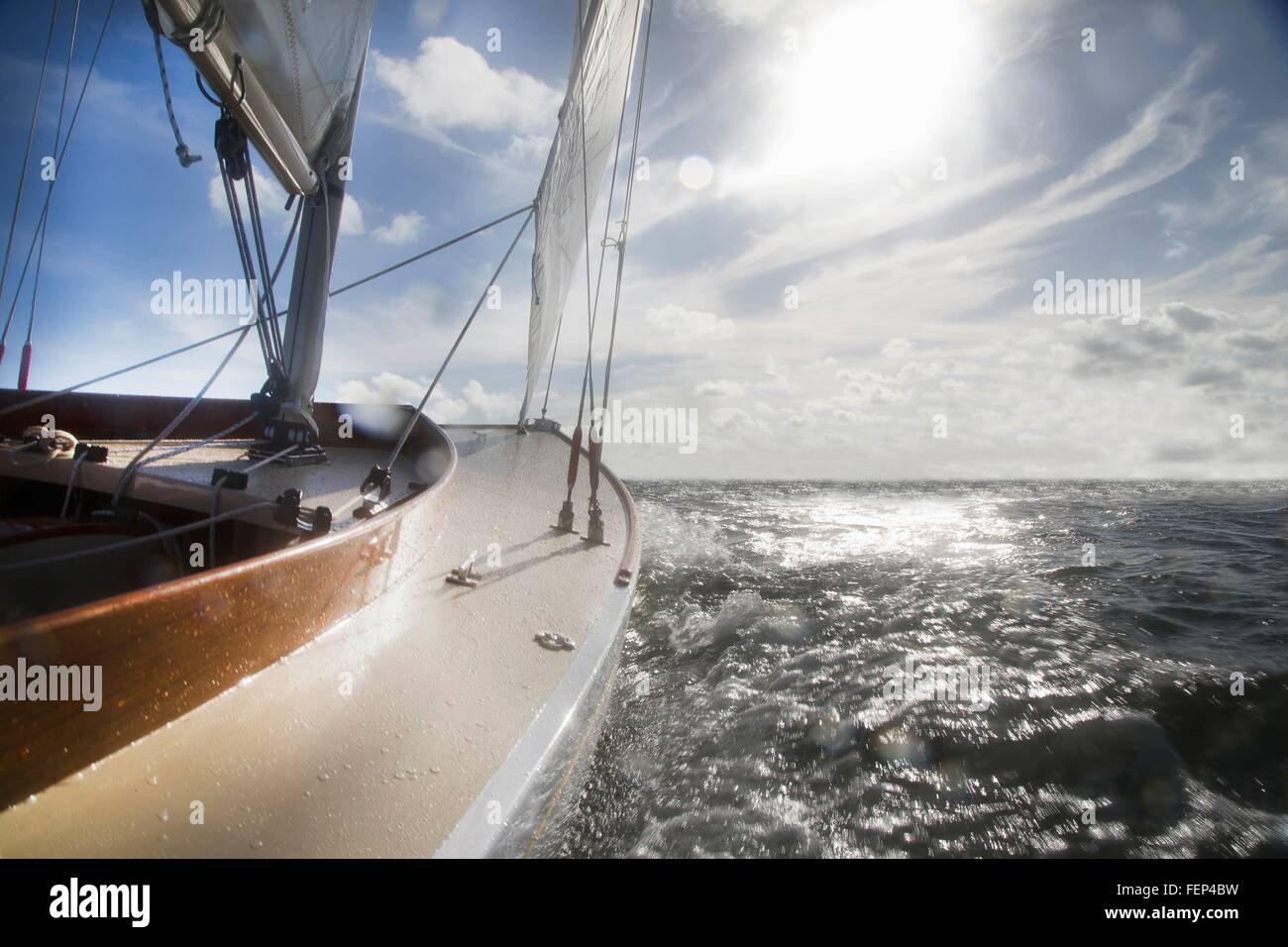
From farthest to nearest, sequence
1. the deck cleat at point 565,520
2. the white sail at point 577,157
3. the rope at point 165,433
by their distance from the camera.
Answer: the white sail at point 577,157, the deck cleat at point 565,520, the rope at point 165,433

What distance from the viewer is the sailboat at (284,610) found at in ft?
4.81

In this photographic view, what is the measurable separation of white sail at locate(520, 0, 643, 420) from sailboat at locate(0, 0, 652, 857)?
1.32 meters

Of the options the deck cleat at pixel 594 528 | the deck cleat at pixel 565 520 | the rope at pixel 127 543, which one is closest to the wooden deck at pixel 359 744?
the rope at pixel 127 543

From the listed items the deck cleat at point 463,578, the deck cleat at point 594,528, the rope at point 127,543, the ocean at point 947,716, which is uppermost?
the rope at point 127,543

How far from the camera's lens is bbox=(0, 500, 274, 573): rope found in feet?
5.79

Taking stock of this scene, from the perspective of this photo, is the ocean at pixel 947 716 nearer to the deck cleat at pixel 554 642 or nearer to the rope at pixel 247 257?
the deck cleat at pixel 554 642

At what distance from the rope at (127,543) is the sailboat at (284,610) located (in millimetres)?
22

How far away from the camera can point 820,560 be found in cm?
1036

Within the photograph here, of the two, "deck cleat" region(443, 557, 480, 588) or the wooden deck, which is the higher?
"deck cleat" region(443, 557, 480, 588)

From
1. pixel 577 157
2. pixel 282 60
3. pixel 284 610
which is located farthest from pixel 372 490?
pixel 577 157

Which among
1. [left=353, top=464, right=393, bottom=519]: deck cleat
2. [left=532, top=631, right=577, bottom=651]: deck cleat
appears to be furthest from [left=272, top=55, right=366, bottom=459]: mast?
Result: [left=532, top=631, right=577, bottom=651]: deck cleat

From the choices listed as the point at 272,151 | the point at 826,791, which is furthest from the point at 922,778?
the point at 272,151

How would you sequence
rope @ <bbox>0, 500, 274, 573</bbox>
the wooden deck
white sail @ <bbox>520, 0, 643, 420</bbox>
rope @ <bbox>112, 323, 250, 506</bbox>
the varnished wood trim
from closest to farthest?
1. the varnished wood trim
2. the wooden deck
3. rope @ <bbox>0, 500, 274, 573</bbox>
4. rope @ <bbox>112, 323, 250, 506</bbox>
5. white sail @ <bbox>520, 0, 643, 420</bbox>

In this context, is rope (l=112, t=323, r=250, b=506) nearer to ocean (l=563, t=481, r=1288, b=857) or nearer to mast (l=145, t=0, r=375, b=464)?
mast (l=145, t=0, r=375, b=464)
